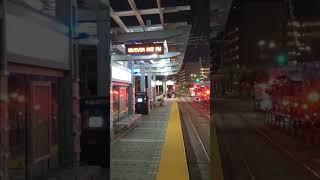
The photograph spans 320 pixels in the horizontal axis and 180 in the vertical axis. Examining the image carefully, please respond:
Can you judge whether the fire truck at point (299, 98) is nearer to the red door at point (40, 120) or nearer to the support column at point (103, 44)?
the support column at point (103, 44)

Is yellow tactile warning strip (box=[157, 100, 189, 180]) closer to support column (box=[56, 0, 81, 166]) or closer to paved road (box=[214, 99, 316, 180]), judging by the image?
paved road (box=[214, 99, 316, 180])

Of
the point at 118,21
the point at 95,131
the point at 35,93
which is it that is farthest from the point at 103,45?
the point at 118,21

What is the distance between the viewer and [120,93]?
83.0ft

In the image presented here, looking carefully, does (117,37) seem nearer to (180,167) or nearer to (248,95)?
(180,167)

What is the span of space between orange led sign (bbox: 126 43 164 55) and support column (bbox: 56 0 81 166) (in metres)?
15.8

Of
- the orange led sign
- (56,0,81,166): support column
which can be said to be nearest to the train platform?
(56,0,81,166): support column

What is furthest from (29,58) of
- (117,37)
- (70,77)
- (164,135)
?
(117,37)

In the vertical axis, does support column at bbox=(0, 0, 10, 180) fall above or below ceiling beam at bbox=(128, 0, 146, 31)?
below

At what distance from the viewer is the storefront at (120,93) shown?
845 inches

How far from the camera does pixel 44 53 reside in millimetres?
6594

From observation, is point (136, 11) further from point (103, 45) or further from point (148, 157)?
point (103, 45)

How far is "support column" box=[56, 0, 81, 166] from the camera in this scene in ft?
23.8

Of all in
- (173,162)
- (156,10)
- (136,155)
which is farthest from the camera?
(156,10)

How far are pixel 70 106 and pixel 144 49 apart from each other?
16125 mm
